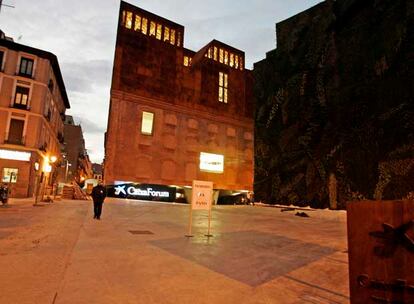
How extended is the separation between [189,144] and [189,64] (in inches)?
487

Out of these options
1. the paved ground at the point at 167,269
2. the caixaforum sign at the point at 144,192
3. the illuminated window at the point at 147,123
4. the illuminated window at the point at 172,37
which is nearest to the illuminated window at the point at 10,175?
the caixaforum sign at the point at 144,192

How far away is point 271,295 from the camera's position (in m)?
3.68

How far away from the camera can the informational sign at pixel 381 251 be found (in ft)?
5.89

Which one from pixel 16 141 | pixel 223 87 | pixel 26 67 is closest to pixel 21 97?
pixel 26 67

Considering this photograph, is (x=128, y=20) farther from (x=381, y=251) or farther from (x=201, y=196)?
(x=381, y=251)

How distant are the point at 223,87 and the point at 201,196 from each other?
39.3 m

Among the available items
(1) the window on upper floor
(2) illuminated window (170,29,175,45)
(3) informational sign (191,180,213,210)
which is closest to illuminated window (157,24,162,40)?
(2) illuminated window (170,29,175,45)

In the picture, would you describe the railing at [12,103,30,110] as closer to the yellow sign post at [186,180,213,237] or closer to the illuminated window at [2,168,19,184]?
the illuminated window at [2,168,19,184]

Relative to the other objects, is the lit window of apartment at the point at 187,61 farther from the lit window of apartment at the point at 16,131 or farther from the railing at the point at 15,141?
the railing at the point at 15,141

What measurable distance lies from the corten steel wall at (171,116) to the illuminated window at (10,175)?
9.51 m

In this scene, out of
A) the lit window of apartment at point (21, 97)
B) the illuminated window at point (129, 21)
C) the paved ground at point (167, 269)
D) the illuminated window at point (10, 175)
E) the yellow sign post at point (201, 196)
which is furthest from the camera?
the illuminated window at point (129, 21)

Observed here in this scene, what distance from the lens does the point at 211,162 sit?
43.1m

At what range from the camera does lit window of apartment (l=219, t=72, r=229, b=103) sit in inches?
1802

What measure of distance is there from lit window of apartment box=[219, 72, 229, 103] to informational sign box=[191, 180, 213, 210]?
1496 inches
